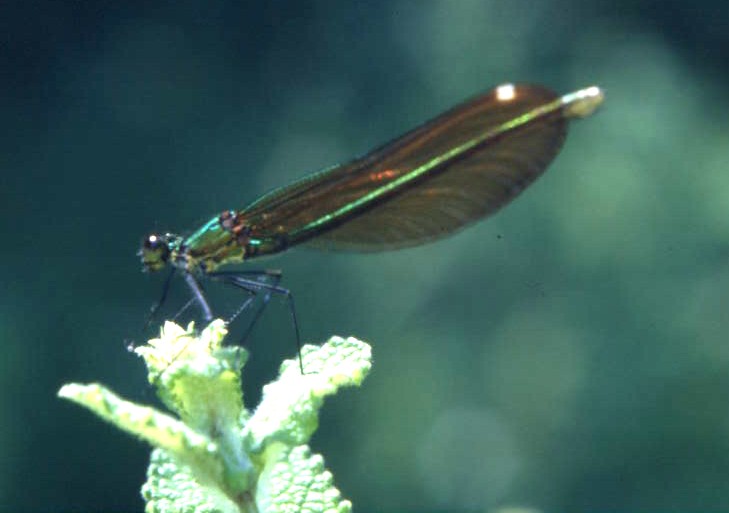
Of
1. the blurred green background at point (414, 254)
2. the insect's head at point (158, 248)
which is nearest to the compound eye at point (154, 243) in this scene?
the insect's head at point (158, 248)

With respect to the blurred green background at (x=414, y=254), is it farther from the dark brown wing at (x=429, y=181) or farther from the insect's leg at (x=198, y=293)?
the insect's leg at (x=198, y=293)

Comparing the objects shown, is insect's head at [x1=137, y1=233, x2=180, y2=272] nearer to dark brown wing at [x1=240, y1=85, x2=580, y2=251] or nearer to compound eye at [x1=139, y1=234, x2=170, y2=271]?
compound eye at [x1=139, y1=234, x2=170, y2=271]

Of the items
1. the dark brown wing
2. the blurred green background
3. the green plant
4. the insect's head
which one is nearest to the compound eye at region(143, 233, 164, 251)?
the insect's head

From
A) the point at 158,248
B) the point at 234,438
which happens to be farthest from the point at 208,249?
the point at 234,438

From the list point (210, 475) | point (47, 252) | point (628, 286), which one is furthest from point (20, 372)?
point (210, 475)

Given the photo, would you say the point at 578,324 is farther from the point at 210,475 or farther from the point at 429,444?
the point at 210,475

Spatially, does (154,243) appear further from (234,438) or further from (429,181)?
(234,438)
